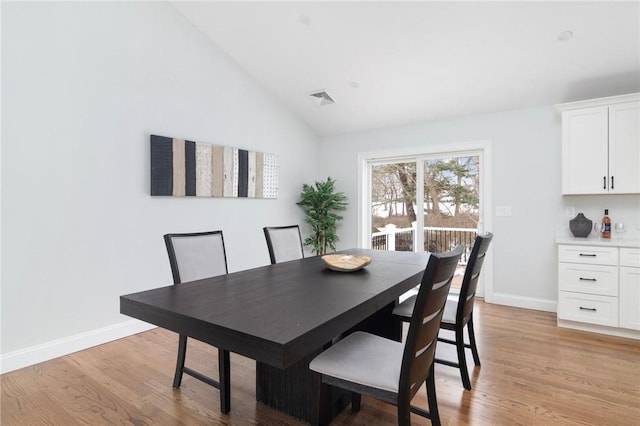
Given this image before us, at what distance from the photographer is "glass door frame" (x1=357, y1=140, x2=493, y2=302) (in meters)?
4.09

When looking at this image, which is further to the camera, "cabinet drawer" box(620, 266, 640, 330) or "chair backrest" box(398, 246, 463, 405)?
"cabinet drawer" box(620, 266, 640, 330)

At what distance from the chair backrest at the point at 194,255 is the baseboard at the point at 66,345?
1.41 meters

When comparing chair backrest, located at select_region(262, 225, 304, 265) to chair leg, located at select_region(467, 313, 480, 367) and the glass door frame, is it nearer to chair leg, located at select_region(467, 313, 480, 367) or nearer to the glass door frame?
chair leg, located at select_region(467, 313, 480, 367)

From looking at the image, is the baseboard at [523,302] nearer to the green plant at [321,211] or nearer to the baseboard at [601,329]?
the baseboard at [601,329]

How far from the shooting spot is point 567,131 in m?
3.38

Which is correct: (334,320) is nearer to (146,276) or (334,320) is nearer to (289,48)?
(146,276)

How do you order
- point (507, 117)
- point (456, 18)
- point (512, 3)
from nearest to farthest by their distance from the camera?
point (512, 3) < point (456, 18) < point (507, 117)

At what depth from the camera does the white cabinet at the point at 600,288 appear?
296cm

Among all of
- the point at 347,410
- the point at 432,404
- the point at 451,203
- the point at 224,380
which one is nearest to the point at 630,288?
the point at 451,203

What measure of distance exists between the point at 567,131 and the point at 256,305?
364cm

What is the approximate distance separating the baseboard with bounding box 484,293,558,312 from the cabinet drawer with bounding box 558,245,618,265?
75cm

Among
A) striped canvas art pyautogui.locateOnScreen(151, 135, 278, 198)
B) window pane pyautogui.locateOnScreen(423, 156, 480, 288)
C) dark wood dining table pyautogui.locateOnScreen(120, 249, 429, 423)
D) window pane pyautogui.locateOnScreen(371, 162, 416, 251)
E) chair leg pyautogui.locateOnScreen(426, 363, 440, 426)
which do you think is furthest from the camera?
window pane pyautogui.locateOnScreen(371, 162, 416, 251)

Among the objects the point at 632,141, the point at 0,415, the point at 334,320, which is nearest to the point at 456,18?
the point at 632,141

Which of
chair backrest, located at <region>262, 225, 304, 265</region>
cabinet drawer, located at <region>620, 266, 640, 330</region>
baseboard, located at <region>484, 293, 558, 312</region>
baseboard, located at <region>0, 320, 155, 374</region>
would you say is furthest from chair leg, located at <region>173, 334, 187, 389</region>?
cabinet drawer, located at <region>620, 266, 640, 330</region>
